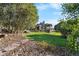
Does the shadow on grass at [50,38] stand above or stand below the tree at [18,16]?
below

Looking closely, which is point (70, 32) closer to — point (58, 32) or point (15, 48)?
point (58, 32)

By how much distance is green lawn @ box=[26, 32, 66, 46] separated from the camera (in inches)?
102

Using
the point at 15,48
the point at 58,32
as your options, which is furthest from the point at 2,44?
the point at 58,32

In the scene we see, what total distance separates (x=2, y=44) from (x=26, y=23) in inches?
13.5

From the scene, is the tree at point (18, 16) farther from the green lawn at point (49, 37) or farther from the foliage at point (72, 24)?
the foliage at point (72, 24)

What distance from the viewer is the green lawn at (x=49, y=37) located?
102 inches

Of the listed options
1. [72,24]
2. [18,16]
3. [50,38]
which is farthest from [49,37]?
[18,16]

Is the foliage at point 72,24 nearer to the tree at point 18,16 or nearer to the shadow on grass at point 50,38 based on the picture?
the shadow on grass at point 50,38

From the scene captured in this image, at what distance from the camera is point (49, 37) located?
103 inches

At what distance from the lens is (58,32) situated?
102 inches

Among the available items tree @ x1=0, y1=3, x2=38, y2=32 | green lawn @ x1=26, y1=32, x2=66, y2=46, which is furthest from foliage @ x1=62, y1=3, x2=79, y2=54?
tree @ x1=0, y1=3, x2=38, y2=32

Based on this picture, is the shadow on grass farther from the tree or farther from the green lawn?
the tree

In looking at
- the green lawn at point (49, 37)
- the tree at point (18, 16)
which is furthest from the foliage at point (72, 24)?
the tree at point (18, 16)

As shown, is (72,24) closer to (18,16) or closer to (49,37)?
(49,37)
